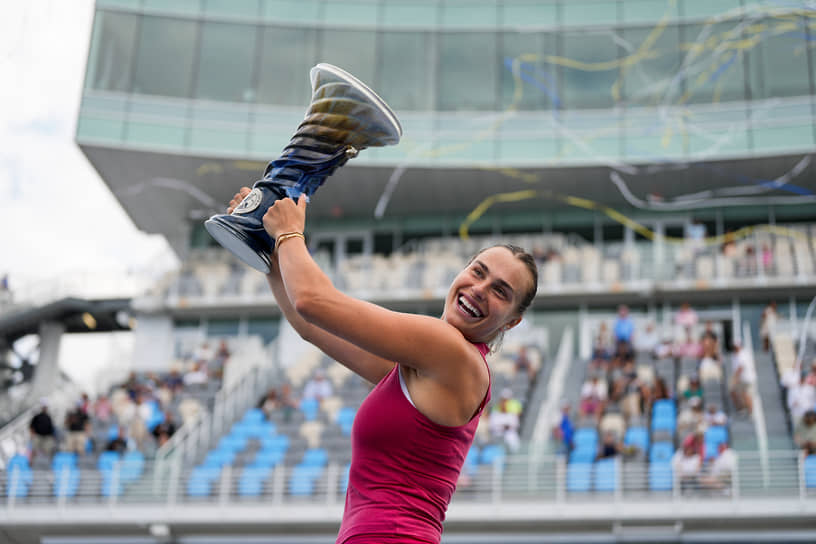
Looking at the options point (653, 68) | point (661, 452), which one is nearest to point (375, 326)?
point (661, 452)

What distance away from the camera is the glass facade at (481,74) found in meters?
24.9

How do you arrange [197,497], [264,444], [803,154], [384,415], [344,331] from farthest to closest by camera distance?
[803,154]
[264,444]
[197,497]
[384,415]
[344,331]

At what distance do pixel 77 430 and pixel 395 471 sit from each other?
18.2 m

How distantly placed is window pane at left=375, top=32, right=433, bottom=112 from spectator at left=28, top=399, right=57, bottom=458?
1170 centimetres

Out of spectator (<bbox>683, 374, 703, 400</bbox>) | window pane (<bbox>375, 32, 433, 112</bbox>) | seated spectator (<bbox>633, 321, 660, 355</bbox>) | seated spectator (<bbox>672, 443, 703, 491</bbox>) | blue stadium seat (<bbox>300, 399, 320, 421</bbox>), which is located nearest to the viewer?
seated spectator (<bbox>672, 443, 703, 491</bbox>)

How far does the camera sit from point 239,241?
2.77 m

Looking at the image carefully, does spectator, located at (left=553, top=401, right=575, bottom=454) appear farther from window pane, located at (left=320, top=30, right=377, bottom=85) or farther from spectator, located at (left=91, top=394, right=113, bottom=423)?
window pane, located at (left=320, top=30, right=377, bottom=85)

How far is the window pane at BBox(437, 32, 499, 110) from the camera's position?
26453mm

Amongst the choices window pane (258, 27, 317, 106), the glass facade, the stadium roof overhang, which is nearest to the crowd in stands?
the stadium roof overhang

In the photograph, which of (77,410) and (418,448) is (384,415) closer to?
(418,448)

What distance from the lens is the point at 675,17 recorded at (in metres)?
25.8

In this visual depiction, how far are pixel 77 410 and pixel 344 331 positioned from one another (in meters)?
18.9

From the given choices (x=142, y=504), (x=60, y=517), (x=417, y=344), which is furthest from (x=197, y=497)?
(x=417, y=344)

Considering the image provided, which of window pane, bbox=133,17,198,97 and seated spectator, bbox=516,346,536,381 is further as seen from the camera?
window pane, bbox=133,17,198,97
